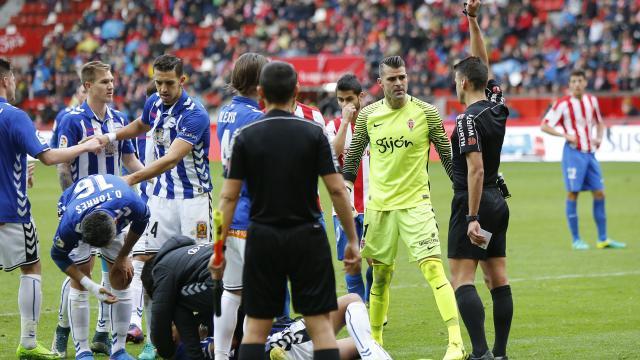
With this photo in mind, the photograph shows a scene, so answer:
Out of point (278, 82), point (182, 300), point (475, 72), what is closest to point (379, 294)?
point (182, 300)

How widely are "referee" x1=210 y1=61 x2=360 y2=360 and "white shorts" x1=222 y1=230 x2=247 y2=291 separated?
0.93 m

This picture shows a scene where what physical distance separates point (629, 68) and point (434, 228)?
24.6 m

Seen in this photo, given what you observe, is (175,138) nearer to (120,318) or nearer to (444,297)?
(120,318)

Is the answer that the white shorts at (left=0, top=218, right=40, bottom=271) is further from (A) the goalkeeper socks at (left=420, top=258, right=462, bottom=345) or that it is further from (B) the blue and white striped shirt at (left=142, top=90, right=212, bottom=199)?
(A) the goalkeeper socks at (left=420, top=258, right=462, bottom=345)

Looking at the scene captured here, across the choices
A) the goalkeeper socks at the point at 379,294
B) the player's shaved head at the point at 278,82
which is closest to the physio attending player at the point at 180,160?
the goalkeeper socks at the point at 379,294

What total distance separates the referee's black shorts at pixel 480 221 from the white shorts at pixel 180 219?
85.9 inches

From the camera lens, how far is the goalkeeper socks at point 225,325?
23.5 ft

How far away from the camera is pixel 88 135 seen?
9312mm

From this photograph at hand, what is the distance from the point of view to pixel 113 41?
41.2 m

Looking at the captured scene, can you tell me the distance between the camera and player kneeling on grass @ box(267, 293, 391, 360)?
283 inches

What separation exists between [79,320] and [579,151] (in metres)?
9.92

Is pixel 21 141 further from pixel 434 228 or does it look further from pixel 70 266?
pixel 434 228

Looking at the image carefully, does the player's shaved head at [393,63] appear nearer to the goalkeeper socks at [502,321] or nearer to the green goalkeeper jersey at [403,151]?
the green goalkeeper jersey at [403,151]

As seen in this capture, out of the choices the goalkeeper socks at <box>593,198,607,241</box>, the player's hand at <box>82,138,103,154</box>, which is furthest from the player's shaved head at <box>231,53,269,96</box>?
the goalkeeper socks at <box>593,198,607,241</box>
